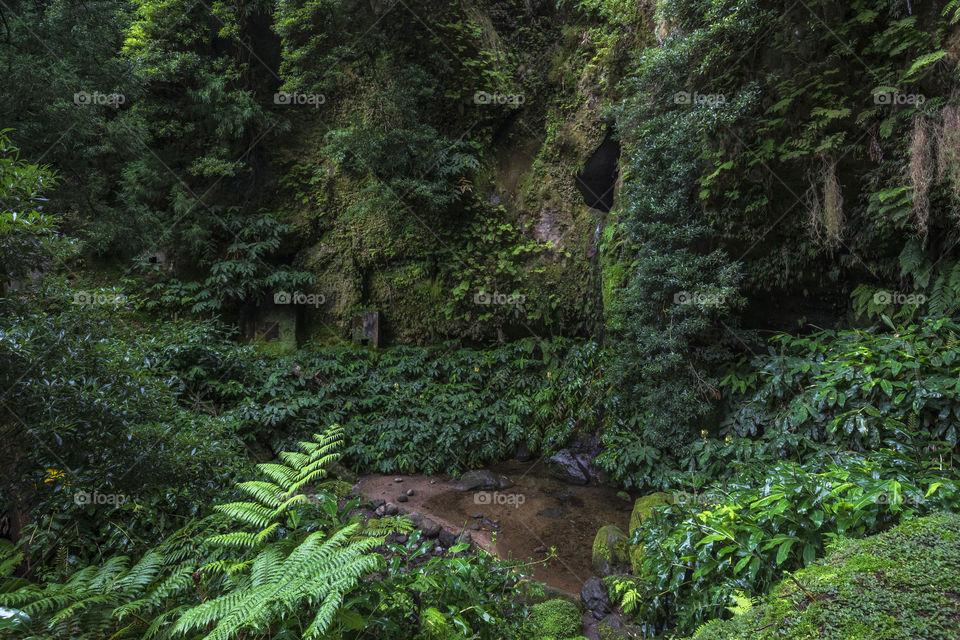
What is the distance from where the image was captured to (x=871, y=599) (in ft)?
4.66

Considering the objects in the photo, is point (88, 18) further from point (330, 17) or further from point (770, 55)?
point (770, 55)

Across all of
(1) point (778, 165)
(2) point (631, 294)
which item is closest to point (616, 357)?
(2) point (631, 294)

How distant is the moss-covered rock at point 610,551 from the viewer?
4984 mm

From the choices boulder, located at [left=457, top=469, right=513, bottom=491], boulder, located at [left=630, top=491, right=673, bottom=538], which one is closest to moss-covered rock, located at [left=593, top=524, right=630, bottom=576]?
boulder, located at [left=630, top=491, right=673, bottom=538]

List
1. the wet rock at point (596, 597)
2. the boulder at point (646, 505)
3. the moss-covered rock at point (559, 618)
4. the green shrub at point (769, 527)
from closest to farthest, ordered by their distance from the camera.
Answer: the green shrub at point (769, 527) → the moss-covered rock at point (559, 618) → the wet rock at point (596, 597) → the boulder at point (646, 505)

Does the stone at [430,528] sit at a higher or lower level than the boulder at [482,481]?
higher

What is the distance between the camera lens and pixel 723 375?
5809 mm

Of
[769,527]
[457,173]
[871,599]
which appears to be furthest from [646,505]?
[457,173]

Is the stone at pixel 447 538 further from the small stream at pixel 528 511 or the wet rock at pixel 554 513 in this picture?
the wet rock at pixel 554 513

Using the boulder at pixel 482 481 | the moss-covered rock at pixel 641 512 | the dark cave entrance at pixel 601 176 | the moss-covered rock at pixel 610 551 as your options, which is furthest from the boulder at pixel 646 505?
the dark cave entrance at pixel 601 176

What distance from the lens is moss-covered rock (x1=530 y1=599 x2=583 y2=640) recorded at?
3.62m

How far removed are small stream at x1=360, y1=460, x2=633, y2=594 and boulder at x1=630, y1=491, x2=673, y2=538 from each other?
1.98 feet

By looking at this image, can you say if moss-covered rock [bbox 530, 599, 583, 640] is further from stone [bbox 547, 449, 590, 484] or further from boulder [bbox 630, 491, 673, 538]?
stone [bbox 547, 449, 590, 484]

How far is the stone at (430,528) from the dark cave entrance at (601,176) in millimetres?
6980
